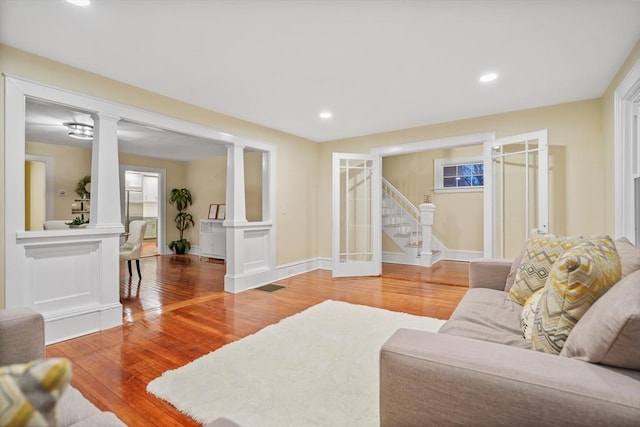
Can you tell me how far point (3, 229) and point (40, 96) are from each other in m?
1.15

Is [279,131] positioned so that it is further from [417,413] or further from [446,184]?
[417,413]

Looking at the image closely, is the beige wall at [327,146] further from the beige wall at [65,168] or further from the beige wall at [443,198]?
the beige wall at [65,168]

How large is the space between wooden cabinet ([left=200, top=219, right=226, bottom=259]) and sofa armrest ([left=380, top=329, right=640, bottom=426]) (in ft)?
20.6

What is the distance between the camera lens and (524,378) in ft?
2.90

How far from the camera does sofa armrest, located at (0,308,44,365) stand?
1216mm

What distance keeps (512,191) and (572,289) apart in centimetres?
334

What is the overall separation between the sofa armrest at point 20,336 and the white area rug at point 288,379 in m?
0.79

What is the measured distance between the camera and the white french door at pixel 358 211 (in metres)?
5.15

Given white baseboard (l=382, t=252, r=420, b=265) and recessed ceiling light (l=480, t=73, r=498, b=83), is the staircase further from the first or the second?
recessed ceiling light (l=480, t=73, r=498, b=83)

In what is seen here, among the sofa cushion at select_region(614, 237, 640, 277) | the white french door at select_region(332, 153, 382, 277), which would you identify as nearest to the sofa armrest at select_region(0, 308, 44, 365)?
the sofa cushion at select_region(614, 237, 640, 277)

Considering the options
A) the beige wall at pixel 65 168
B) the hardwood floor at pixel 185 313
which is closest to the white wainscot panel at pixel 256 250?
the hardwood floor at pixel 185 313

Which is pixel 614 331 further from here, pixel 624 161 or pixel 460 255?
pixel 460 255

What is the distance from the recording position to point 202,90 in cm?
334

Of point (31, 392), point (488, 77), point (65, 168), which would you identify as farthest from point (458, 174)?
point (65, 168)
